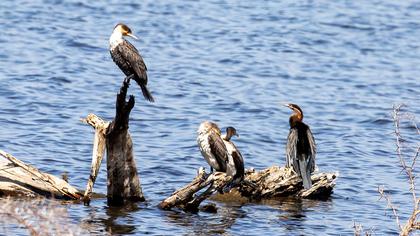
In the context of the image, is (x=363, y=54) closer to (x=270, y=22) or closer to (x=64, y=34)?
(x=270, y=22)

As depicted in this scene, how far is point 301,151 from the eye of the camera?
13.4 metres

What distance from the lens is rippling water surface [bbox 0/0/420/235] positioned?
42.8 ft

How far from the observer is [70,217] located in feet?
38.4

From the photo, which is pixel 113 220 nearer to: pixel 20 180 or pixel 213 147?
pixel 20 180

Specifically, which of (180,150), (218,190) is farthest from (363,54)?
(218,190)

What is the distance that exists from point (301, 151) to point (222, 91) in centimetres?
754

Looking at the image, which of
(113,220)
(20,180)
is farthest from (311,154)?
(20,180)

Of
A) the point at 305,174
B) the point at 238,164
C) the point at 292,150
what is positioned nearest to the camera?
the point at 238,164

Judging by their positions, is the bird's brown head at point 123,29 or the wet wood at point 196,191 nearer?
the wet wood at point 196,191

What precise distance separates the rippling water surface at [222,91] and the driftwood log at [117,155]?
0.19m

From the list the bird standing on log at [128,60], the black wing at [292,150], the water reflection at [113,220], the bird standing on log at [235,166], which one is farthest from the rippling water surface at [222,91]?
the bird standing on log at [128,60]

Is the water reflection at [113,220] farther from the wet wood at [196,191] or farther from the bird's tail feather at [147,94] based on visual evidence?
the bird's tail feather at [147,94]

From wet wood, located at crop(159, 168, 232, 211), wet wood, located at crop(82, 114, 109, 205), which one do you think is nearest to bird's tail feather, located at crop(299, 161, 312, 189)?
wet wood, located at crop(159, 168, 232, 211)

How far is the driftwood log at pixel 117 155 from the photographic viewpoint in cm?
1162
